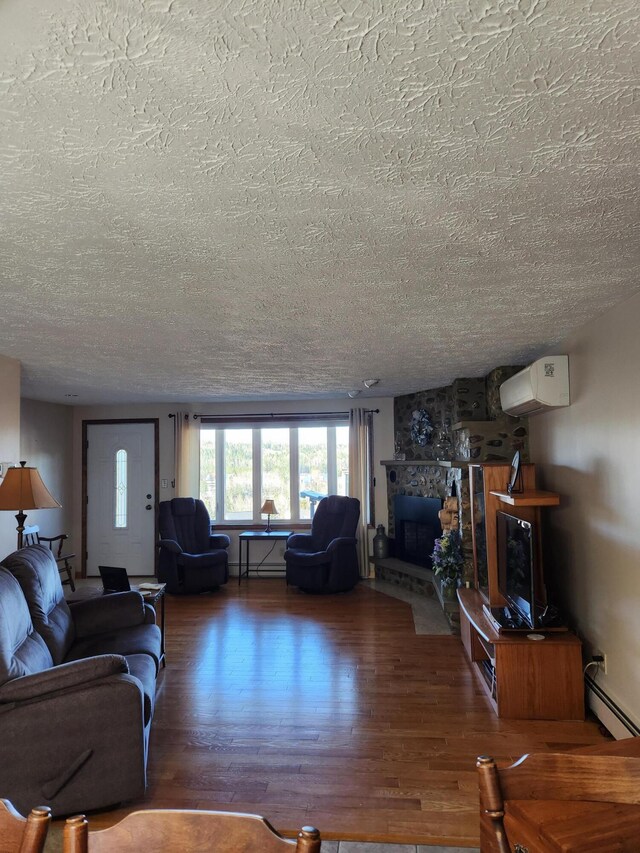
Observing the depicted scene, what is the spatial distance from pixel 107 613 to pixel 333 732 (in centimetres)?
172

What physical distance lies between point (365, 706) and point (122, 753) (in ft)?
5.11

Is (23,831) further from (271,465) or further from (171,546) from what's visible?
(271,465)

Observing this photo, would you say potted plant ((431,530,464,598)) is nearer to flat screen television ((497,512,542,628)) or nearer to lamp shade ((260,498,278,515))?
flat screen television ((497,512,542,628))

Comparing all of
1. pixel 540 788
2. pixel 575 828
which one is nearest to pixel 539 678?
pixel 575 828

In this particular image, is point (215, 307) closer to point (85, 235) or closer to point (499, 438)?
point (85, 235)

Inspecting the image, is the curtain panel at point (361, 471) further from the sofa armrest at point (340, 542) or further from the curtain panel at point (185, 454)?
the curtain panel at point (185, 454)

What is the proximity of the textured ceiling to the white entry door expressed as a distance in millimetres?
4563

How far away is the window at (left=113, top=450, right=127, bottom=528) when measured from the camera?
7.25m

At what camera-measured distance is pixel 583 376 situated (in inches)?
128

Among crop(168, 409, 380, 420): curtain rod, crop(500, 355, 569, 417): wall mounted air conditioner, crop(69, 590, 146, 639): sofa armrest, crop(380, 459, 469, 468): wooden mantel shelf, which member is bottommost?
crop(69, 590, 146, 639): sofa armrest

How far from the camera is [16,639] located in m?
2.75

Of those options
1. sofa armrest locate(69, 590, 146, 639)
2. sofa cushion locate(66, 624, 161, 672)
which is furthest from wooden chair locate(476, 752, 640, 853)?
sofa armrest locate(69, 590, 146, 639)

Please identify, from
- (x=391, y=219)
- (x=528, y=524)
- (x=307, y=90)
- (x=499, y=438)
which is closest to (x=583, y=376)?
(x=528, y=524)

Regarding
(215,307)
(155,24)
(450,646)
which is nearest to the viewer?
(155,24)
